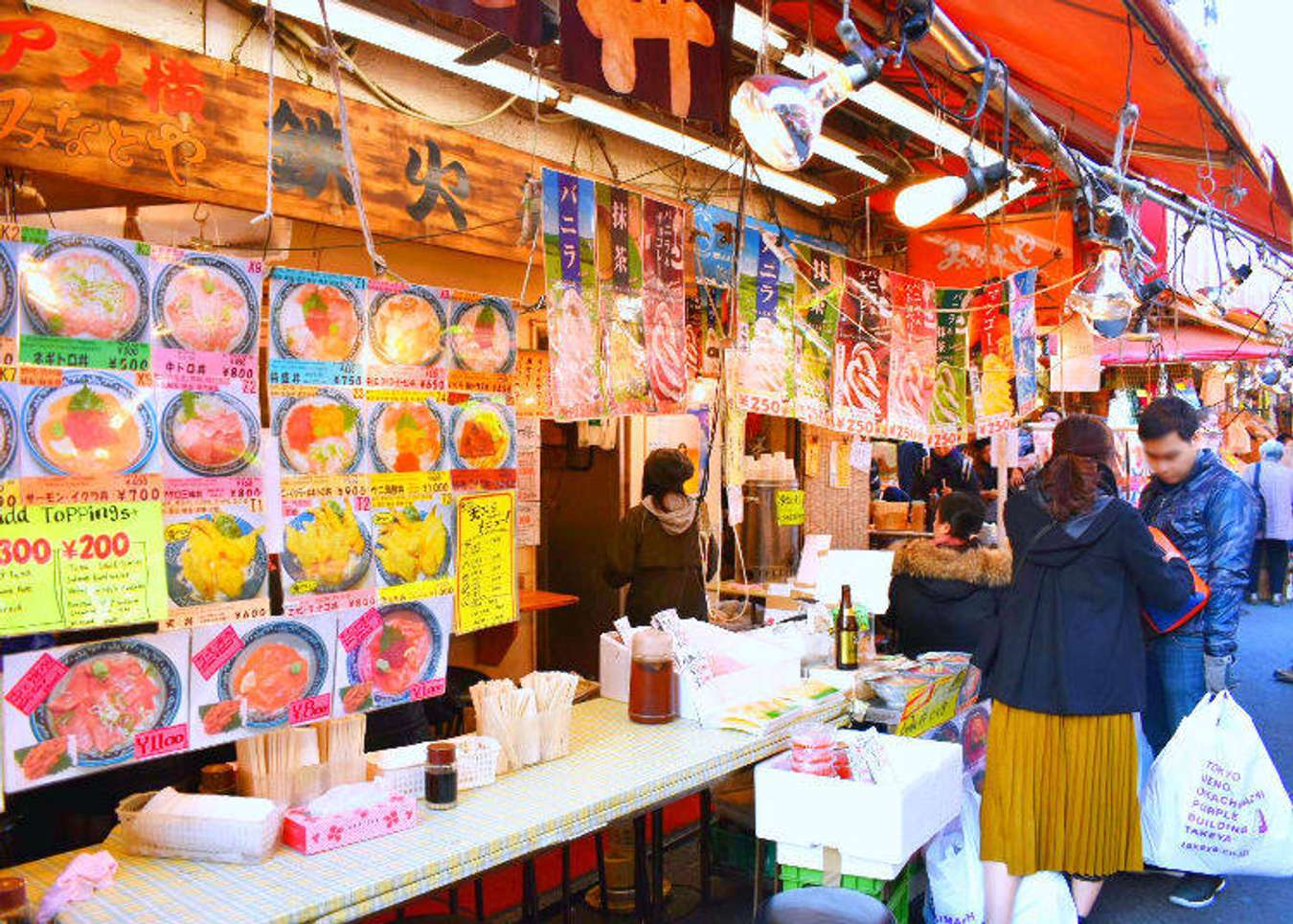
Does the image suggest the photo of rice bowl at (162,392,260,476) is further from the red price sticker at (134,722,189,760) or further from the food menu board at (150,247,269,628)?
the red price sticker at (134,722,189,760)

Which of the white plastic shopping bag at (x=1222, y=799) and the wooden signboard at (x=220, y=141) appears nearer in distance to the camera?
the wooden signboard at (x=220, y=141)

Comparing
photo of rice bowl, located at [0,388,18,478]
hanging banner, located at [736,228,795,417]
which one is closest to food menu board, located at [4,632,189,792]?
photo of rice bowl, located at [0,388,18,478]

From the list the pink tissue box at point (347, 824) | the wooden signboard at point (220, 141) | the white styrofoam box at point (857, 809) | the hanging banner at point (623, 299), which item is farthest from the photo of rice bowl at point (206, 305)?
the white styrofoam box at point (857, 809)

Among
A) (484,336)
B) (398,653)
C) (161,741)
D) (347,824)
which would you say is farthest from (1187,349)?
(161,741)

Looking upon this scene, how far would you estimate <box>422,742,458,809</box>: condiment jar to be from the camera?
283 cm

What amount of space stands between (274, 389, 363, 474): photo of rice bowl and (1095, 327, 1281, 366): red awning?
9.18 meters

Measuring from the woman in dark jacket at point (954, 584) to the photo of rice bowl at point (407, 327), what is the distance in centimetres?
304

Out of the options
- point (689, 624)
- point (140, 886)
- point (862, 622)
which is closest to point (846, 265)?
point (862, 622)

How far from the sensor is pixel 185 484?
2.56 meters

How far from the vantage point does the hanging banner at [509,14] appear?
3285 millimetres

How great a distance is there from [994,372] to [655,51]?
329 centimetres

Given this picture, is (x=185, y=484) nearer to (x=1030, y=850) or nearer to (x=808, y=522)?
(x=1030, y=850)

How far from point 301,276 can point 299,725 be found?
52.5 inches

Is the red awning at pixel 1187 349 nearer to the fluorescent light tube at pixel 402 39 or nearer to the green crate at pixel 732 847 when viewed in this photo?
the green crate at pixel 732 847
